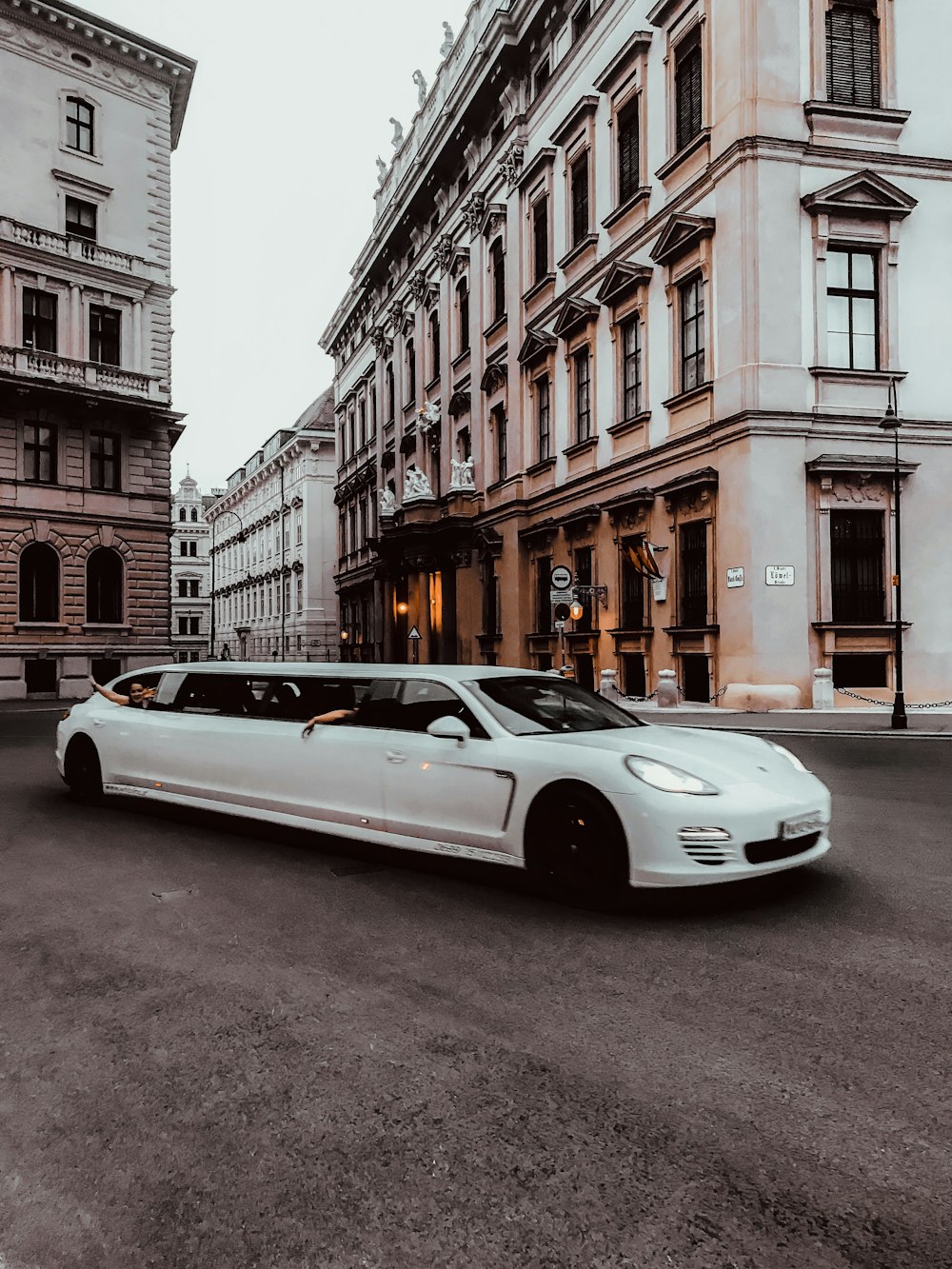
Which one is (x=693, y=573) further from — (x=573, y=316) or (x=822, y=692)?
(x=573, y=316)

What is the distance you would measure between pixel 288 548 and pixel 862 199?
49.4 meters

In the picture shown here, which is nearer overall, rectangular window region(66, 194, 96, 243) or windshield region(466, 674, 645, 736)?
windshield region(466, 674, 645, 736)

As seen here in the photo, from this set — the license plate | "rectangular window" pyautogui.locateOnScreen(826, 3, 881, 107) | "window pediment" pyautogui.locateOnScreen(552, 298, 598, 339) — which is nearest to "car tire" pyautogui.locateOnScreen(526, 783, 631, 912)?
the license plate

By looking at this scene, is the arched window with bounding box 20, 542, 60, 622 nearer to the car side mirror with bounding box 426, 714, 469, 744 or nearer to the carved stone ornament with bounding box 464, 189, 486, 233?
the carved stone ornament with bounding box 464, 189, 486, 233

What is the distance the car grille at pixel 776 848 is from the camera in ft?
16.4

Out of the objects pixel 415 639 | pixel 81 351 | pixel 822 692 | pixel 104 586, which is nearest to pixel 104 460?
pixel 81 351

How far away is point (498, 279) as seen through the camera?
32.3m

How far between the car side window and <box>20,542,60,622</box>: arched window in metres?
26.0

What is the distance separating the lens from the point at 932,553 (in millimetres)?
20078

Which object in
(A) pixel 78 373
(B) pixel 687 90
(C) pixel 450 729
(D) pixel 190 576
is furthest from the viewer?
(D) pixel 190 576

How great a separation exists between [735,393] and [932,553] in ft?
18.3

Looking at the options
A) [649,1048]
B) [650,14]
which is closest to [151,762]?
[649,1048]

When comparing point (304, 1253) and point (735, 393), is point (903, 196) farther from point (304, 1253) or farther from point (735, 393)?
point (304, 1253)

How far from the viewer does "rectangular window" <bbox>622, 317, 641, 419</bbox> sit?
77.2 feet
